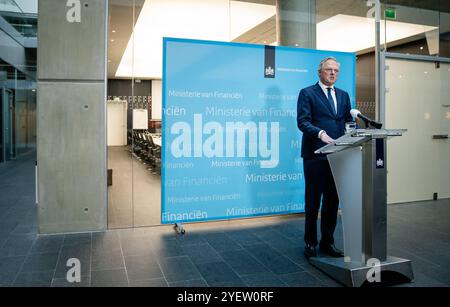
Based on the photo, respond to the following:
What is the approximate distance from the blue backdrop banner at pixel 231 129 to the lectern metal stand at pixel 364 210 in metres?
1.67

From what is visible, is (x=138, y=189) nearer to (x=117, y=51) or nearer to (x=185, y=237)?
(x=185, y=237)

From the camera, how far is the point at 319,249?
3529 mm

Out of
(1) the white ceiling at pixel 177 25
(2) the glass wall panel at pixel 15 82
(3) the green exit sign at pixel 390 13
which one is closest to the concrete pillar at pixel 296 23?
(1) the white ceiling at pixel 177 25

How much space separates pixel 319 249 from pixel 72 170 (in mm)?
2728

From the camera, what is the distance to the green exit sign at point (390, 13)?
5.62 metres

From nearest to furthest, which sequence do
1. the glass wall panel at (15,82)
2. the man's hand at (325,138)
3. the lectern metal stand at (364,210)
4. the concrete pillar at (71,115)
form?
the lectern metal stand at (364,210), the man's hand at (325,138), the concrete pillar at (71,115), the glass wall panel at (15,82)

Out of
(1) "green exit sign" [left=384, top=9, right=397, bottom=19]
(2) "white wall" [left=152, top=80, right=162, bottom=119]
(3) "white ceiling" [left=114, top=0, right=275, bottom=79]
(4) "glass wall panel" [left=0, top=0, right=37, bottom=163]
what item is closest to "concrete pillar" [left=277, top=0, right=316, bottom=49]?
(3) "white ceiling" [left=114, top=0, right=275, bottom=79]

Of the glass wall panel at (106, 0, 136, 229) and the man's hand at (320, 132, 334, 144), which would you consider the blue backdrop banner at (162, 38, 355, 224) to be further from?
the man's hand at (320, 132, 334, 144)

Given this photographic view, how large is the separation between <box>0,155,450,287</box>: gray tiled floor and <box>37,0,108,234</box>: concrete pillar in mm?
336

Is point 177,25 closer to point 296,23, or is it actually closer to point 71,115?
point 71,115

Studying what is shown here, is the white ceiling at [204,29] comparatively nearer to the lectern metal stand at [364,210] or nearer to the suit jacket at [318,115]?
the suit jacket at [318,115]

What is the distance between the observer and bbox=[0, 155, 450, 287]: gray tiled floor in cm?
286

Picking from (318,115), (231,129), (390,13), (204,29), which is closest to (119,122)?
(231,129)

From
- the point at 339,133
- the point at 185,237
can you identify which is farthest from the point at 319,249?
the point at 185,237
